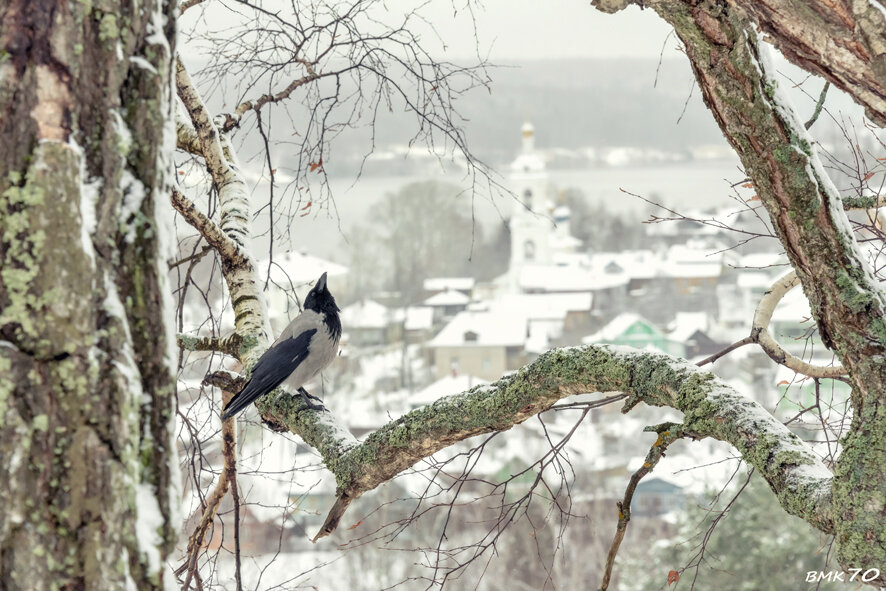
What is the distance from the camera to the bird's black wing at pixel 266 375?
2.31m

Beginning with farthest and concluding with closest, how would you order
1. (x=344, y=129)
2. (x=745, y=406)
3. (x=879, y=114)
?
(x=344, y=129) → (x=745, y=406) → (x=879, y=114)

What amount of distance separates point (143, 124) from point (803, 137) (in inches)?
43.2

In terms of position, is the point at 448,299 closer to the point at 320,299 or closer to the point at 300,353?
the point at 320,299

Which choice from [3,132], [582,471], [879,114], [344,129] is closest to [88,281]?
[3,132]

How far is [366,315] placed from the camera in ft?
66.4

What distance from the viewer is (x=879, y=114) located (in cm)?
150

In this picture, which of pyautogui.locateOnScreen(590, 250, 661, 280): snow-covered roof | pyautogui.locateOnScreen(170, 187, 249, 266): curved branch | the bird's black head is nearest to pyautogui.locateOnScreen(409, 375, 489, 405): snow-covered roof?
pyautogui.locateOnScreen(590, 250, 661, 280): snow-covered roof

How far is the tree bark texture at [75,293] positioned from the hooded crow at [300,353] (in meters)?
1.46

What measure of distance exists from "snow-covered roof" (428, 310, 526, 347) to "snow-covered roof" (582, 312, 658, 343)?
5.71 feet

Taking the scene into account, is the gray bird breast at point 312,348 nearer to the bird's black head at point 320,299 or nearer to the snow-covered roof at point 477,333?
the bird's black head at point 320,299

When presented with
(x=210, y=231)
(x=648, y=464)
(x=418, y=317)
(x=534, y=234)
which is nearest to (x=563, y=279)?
(x=534, y=234)

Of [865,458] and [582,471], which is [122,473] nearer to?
[865,458]

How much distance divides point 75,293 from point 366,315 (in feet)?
64.0

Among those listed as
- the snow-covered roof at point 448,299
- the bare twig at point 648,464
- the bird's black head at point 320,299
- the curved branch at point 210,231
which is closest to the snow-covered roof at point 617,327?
the snow-covered roof at point 448,299
